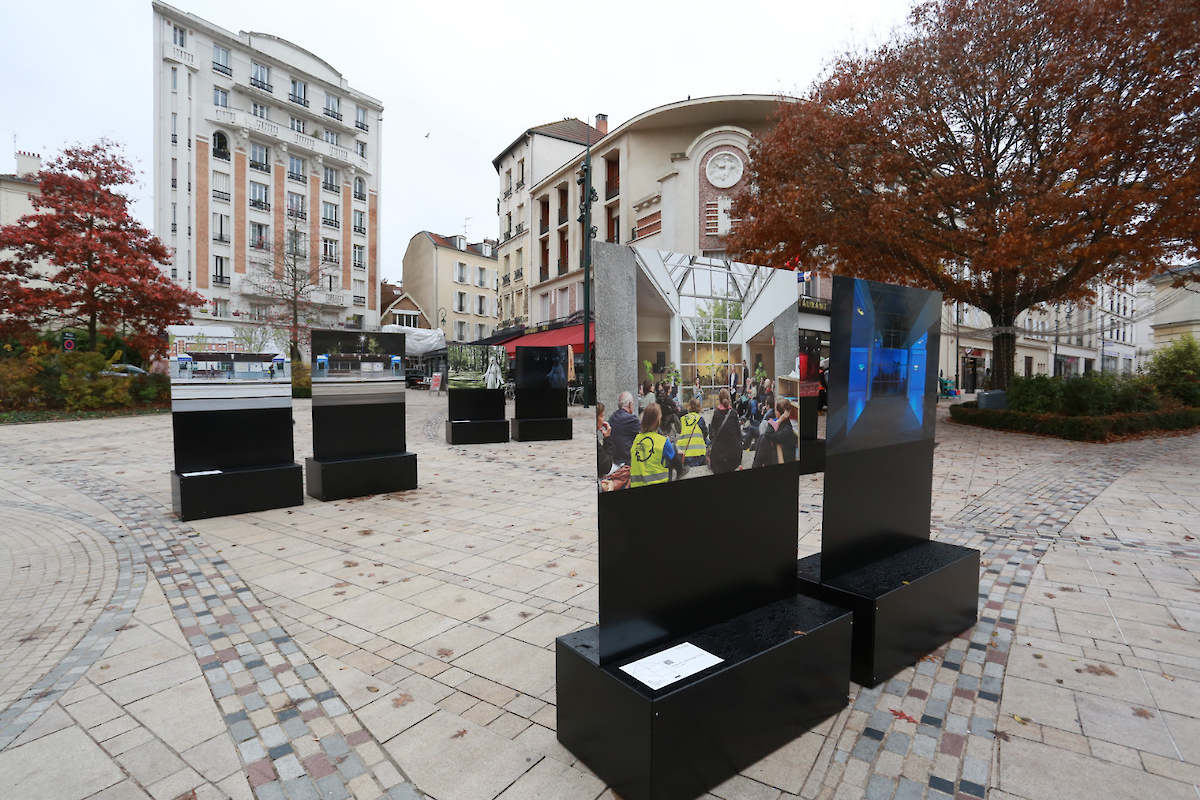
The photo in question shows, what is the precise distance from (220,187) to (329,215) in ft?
20.2

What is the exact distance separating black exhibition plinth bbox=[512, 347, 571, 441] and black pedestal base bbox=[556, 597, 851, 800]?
32.1 feet

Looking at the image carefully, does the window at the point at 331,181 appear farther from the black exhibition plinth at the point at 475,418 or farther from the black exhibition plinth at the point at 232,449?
the black exhibition plinth at the point at 232,449

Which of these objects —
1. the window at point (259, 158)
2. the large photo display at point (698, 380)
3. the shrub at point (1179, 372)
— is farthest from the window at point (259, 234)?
the shrub at point (1179, 372)

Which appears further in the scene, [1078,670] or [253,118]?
[253,118]

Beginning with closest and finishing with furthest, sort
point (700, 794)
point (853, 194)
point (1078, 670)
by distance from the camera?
1. point (700, 794)
2. point (1078, 670)
3. point (853, 194)

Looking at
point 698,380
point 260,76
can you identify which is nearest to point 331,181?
point 260,76

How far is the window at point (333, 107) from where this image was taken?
3681 cm

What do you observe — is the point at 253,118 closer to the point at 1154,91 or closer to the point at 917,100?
the point at 917,100

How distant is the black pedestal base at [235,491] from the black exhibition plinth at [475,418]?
5060 mm

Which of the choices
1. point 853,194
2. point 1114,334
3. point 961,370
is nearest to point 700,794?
point 853,194

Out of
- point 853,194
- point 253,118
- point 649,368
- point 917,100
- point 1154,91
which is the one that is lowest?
point 649,368

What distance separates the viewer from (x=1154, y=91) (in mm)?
9695

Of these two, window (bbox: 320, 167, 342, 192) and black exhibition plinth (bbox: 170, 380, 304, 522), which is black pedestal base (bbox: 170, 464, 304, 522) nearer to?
black exhibition plinth (bbox: 170, 380, 304, 522)

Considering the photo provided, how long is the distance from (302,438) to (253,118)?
29.7m
